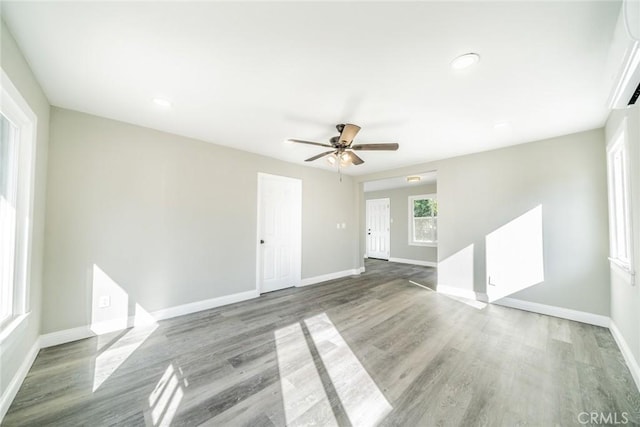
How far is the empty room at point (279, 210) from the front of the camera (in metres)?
1.58

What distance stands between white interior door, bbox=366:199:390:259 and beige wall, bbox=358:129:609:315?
13.0 feet

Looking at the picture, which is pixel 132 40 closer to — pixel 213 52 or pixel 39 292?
pixel 213 52

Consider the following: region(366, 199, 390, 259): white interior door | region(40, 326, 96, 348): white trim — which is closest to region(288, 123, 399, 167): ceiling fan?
region(40, 326, 96, 348): white trim

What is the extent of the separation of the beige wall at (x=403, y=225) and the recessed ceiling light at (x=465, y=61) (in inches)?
233

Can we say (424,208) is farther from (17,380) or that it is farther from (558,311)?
(17,380)

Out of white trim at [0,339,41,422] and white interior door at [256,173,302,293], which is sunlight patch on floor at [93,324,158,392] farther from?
white interior door at [256,173,302,293]

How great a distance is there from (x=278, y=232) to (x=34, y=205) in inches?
121

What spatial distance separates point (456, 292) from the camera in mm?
4297

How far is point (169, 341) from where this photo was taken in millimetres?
2611

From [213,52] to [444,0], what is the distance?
1.54 meters

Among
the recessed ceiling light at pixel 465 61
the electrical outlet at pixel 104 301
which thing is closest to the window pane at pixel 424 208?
the recessed ceiling light at pixel 465 61

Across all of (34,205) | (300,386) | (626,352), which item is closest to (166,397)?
(300,386)

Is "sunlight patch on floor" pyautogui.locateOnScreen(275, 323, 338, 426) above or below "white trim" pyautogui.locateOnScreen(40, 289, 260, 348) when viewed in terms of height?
below

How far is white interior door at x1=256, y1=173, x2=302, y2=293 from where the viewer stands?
173 inches
